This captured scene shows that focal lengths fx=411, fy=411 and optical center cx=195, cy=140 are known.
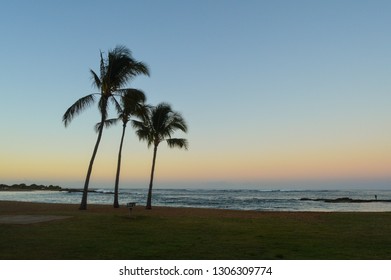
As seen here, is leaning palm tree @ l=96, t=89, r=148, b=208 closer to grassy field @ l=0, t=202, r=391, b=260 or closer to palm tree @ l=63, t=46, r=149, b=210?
palm tree @ l=63, t=46, r=149, b=210

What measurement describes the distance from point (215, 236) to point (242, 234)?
1096mm

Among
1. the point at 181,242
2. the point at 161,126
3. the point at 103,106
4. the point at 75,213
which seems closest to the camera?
the point at 181,242

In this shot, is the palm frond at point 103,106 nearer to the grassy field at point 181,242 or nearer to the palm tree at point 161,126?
the palm tree at point 161,126

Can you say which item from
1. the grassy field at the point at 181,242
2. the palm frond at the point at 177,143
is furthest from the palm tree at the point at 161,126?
the grassy field at the point at 181,242

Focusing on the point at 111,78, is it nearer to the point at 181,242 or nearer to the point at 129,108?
the point at 129,108

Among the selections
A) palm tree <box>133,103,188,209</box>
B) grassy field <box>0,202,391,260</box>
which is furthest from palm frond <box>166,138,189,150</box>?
grassy field <box>0,202,391,260</box>

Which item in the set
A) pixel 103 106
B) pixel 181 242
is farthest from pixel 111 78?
pixel 181 242

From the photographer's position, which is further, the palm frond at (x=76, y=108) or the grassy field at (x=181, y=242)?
the palm frond at (x=76, y=108)

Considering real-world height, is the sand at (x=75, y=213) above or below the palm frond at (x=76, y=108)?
below

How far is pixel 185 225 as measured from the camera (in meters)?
15.8

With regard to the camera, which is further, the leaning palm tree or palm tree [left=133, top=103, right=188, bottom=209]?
palm tree [left=133, top=103, right=188, bottom=209]

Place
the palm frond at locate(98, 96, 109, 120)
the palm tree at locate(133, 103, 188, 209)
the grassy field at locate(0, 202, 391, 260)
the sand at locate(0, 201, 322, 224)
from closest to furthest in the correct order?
the grassy field at locate(0, 202, 391, 260) < the sand at locate(0, 201, 322, 224) < the palm frond at locate(98, 96, 109, 120) < the palm tree at locate(133, 103, 188, 209)

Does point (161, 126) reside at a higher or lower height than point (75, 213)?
higher
